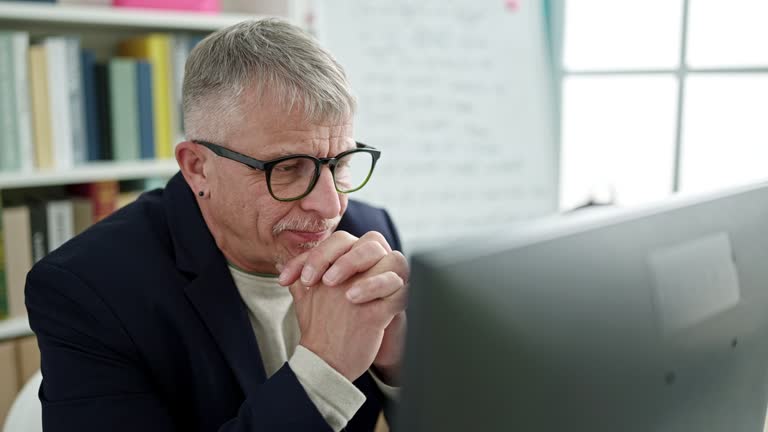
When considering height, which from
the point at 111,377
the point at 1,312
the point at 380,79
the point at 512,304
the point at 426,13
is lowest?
the point at 1,312

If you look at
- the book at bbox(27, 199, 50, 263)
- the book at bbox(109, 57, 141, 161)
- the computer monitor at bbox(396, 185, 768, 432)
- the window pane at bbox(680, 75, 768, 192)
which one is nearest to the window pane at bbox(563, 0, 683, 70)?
the window pane at bbox(680, 75, 768, 192)

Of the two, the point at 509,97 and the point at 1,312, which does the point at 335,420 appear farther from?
the point at 509,97

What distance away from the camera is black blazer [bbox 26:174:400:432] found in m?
0.99

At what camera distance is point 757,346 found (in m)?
0.71

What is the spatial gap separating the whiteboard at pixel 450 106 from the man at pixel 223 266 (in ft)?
4.83

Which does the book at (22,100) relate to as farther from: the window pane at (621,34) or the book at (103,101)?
the window pane at (621,34)

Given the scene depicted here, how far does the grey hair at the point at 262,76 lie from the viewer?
109 centimetres

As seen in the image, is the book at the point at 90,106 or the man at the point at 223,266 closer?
the man at the point at 223,266

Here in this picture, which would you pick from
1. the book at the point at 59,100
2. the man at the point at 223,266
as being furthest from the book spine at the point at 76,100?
the man at the point at 223,266

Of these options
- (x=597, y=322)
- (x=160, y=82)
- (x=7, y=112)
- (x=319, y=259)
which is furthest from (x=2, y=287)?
(x=597, y=322)

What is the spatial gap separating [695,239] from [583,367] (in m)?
0.18

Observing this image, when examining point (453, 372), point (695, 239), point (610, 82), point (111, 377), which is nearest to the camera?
point (453, 372)

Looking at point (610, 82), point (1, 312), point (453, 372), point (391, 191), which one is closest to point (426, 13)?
point (391, 191)

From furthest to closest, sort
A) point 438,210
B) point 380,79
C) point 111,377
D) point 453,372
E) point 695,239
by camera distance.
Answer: point 438,210 → point 380,79 → point 111,377 → point 695,239 → point 453,372
